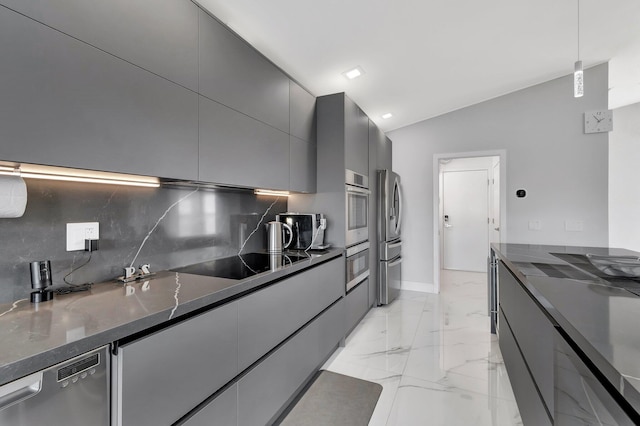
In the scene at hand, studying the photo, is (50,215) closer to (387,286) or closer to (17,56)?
(17,56)

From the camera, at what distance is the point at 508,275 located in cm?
203

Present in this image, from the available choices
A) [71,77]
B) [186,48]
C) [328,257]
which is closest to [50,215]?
[71,77]

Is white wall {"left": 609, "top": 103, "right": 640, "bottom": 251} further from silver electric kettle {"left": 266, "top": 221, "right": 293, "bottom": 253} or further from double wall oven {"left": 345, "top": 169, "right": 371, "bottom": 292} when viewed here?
silver electric kettle {"left": 266, "top": 221, "right": 293, "bottom": 253}

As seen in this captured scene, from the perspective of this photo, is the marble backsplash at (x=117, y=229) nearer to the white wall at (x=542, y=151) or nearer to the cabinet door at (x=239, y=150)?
the cabinet door at (x=239, y=150)

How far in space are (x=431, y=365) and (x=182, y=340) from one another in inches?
80.9

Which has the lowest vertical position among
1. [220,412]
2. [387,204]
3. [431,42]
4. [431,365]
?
[431,365]

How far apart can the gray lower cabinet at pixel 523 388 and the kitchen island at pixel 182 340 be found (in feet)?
4.05

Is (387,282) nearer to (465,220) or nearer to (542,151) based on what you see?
(542,151)

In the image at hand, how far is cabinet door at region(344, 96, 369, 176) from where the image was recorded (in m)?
2.69

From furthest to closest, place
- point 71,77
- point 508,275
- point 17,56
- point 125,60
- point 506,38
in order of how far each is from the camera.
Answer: point 506,38 < point 508,275 < point 125,60 < point 71,77 < point 17,56

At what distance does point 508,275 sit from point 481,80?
2.56 m

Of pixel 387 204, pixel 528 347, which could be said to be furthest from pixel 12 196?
pixel 387 204

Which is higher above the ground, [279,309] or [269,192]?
[269,192]

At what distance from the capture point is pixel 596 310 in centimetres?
94
